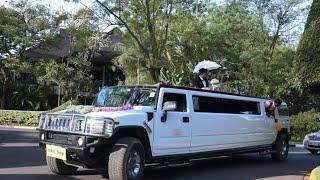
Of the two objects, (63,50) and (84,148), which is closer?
(84,148)

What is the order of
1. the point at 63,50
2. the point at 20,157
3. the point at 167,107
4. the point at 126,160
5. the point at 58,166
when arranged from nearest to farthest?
1. the point at 126,160
2. the point at 167,107
3. the point at 58,166
4. the point at 20,157
5. the point at 63,50

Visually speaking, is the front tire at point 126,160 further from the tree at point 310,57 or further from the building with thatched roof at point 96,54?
the building with thatched roof at point 96,54

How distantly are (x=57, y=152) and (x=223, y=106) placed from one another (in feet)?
14.5

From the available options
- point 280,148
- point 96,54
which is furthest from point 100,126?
point 96,54

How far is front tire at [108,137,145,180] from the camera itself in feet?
30.7

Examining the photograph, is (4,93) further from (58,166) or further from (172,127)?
(172,127)

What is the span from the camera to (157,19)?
28328 millimetres

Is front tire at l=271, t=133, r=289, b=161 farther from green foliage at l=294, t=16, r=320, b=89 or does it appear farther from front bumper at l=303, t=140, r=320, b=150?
front bumper at l=303, t=140, r=320, b=150

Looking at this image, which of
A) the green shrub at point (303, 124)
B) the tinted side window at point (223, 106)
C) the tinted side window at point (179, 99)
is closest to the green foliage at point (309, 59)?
the tinted side window at point (223, 106)

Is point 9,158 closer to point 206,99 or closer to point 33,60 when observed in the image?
point 206,99

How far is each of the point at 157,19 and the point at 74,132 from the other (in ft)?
63.3

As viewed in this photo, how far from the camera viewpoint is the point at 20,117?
3181 cm

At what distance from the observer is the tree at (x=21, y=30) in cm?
3444

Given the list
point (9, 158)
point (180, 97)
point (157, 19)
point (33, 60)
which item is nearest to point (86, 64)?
point (33, 60)
